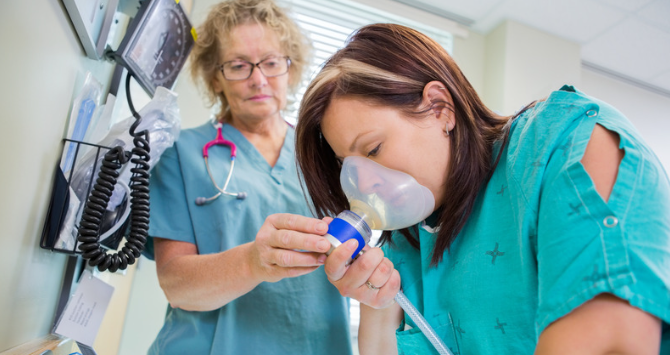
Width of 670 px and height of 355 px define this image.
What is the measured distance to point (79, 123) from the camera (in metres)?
0.90

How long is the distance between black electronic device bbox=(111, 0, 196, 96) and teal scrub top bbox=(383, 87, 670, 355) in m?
0.75

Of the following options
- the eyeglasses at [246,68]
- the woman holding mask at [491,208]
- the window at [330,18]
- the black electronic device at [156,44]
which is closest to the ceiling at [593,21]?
the window at [330,18]

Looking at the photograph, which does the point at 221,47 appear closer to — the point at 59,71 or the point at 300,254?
the point at 59,71

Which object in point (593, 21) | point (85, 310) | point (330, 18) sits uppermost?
point (593, 21)

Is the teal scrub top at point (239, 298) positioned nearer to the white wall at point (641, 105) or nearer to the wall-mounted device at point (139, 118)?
the wall-mounted device at point (139, 118)

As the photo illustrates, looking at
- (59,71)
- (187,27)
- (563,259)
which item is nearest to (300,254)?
(563,259)

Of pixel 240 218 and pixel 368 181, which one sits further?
pixel 240 218

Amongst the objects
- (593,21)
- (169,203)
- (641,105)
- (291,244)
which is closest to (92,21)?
(169,203)

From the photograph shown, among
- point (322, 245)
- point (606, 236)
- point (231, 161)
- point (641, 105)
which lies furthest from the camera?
point (641, 105)

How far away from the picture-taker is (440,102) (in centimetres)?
88

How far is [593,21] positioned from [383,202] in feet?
9.98

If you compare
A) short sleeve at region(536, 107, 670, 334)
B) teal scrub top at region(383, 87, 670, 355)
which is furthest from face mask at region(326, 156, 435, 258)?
short sleeve at region(536, 107, 670, 334)

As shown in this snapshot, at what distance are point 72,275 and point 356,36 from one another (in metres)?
0.78

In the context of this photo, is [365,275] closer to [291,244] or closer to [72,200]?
[291,244]
